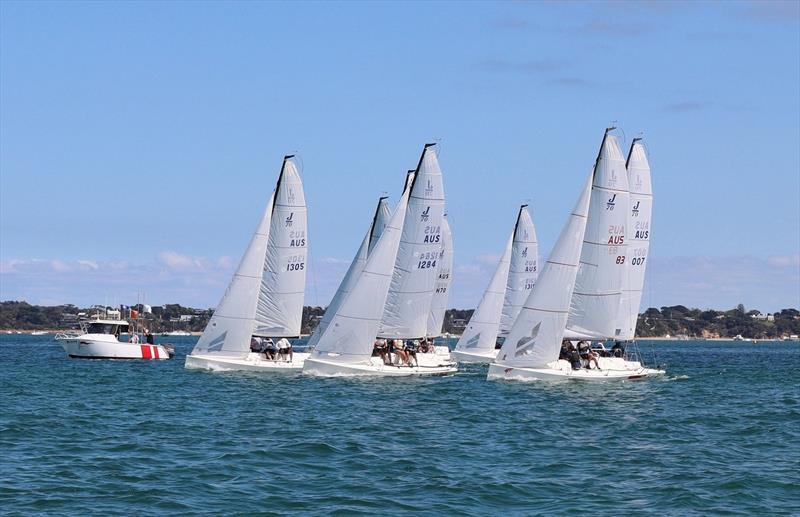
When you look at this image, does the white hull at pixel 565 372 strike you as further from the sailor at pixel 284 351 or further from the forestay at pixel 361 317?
the sailor at pixel 284 351

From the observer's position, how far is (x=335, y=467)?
27.8 meters

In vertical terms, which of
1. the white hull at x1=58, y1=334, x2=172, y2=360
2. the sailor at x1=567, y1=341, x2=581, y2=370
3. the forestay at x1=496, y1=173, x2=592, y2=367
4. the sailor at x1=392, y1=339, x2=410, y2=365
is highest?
the forestay at x1=496, y1=173, x2=592, y2=367

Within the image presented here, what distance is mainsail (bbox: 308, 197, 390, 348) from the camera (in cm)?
6656

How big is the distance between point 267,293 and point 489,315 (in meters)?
26.8

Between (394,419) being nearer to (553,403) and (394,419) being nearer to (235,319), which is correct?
(553,403)

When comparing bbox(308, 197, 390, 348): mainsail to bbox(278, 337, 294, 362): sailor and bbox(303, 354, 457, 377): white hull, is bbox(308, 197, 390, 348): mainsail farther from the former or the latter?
bbox(303, 354, 457, 377): white hull

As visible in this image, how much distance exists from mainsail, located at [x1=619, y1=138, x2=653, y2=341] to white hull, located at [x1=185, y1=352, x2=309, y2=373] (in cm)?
1602

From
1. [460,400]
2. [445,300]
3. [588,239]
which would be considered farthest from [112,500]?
Result: [445,300]

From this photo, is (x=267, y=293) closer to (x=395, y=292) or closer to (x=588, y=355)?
(x=395, y=292)

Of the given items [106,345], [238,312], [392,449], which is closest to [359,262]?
[238,312]

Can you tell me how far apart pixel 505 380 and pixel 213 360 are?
46.8 feet

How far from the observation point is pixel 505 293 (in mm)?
81875

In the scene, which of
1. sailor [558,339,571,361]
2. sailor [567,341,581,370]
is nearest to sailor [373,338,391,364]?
sailor [558,339,571,361]

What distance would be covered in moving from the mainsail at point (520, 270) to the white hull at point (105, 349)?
24.8 meters
